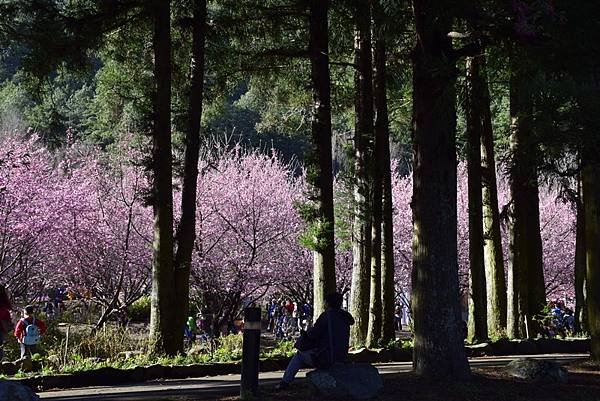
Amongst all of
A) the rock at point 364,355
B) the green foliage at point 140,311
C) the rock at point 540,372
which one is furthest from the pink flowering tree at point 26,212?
the rock at point 540,372

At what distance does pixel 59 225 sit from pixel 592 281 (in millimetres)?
17931

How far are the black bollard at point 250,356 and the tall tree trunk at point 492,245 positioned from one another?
1128 cm

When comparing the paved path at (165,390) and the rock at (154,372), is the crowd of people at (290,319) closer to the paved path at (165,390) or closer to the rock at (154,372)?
the rock at (154,372)

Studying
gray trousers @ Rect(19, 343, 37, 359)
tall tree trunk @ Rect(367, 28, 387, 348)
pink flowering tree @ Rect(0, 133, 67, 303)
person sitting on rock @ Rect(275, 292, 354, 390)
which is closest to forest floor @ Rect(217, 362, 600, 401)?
person sitting on rock @ Rect(275, 292, 354, 390)

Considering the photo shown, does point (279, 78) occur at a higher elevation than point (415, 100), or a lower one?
higher

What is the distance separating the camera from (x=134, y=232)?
26328mm

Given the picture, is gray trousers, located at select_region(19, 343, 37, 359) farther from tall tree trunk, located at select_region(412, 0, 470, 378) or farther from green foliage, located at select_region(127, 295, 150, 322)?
green foliage, located at select_region(127, 295, 150, 322)

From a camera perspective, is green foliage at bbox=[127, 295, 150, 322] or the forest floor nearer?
the forest floor

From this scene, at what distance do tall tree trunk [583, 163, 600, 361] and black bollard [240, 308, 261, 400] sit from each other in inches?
217

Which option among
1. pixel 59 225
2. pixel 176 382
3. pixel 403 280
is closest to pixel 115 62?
pixel 176 382

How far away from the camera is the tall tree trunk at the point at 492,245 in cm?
1833

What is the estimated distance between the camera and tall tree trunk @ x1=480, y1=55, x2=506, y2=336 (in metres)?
18.3

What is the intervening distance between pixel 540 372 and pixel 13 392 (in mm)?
6199

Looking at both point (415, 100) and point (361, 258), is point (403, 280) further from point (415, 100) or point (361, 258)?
point (415, 100)
